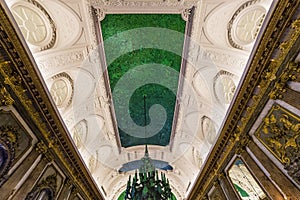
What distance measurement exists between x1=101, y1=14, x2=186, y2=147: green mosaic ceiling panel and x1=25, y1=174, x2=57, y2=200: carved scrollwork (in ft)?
13.3

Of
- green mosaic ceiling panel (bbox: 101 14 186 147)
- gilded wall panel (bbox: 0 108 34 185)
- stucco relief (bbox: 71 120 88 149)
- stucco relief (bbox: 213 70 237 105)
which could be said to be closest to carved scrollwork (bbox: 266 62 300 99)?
stucco relief (bbox: 213 70 237 105)

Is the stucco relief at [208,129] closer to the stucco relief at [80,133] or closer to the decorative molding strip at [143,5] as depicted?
the decorative molding strip at [143,5]

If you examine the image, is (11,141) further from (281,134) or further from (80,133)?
(281,134)

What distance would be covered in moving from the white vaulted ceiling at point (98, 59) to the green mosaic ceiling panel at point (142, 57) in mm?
386

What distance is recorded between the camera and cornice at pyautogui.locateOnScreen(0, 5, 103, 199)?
12.6ft

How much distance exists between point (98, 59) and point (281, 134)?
5955 millimetres

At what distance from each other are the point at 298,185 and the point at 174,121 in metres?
6.13

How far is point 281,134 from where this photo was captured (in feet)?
13.3

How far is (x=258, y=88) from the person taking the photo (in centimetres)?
475

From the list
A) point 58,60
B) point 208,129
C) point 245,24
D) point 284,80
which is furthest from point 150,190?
point 245,24

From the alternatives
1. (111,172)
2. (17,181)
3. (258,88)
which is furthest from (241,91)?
(111,172)

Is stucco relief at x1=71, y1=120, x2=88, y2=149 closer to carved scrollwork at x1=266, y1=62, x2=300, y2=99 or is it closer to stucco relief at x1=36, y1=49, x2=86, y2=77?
stucco relief at x1=36, y1=49, x2=86, y2=77

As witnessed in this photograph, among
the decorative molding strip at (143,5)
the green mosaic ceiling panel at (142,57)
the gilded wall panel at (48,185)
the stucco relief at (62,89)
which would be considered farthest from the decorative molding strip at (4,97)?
the green mosaic ceiling panel at (142,57)

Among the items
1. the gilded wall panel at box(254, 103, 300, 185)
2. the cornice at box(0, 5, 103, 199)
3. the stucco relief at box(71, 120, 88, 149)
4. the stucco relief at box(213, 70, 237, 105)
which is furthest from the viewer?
the stucco relief at box(71, 120, 88, 149)
